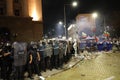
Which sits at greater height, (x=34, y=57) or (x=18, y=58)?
(x=18, y=58)

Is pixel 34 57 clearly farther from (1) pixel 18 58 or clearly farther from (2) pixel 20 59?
(1) pixel 18 58

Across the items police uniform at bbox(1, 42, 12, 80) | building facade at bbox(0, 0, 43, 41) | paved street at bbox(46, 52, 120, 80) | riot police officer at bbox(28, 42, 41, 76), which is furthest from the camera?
building facade at bbox(0, 0, 43, 41)

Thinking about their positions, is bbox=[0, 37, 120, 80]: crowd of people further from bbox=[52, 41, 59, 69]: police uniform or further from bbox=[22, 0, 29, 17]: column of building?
bbox=[22, 0, 29, 17]: column of building

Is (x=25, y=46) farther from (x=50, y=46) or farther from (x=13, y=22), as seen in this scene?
(x=13, y=22)

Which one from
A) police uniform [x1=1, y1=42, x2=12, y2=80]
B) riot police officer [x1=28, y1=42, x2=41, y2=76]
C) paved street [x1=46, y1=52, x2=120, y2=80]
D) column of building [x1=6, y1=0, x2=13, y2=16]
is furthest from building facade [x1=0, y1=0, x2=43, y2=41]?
police uniform [x1=1, y1=42, x2=12, y2=80]

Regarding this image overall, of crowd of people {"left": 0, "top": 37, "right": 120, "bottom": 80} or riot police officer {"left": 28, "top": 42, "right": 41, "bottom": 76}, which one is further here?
riot police officer {"left": 28, "top": 42, "right": 41, "bottom": 76}

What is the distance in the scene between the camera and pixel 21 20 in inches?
1603

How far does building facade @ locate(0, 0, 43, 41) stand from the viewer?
3934 centimetres

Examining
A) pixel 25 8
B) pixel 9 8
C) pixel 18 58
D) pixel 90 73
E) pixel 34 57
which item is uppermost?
pixel 25 8

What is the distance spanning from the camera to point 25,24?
41.4 meters

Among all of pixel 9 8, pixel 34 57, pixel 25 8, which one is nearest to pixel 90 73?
pixel 34 57

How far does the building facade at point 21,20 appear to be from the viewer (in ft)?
129

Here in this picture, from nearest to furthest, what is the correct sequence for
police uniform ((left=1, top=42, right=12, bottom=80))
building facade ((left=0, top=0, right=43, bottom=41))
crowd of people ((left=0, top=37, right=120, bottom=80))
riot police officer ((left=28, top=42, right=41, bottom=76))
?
crowd of people ((left=0, top=37, right=120, bottom=80)) → police uniform ((left=1, top=42, right=12, bottom=80)) → riot police officer ((left=28, top=42, right=41, bottom=76)) → building facade ((left=0, top=0, right=43, bottom=41))

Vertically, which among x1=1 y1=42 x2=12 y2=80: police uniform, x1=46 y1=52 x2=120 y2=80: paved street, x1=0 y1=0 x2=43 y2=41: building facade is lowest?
x1=46 y1=52 x2=120 y2=80: paved street
